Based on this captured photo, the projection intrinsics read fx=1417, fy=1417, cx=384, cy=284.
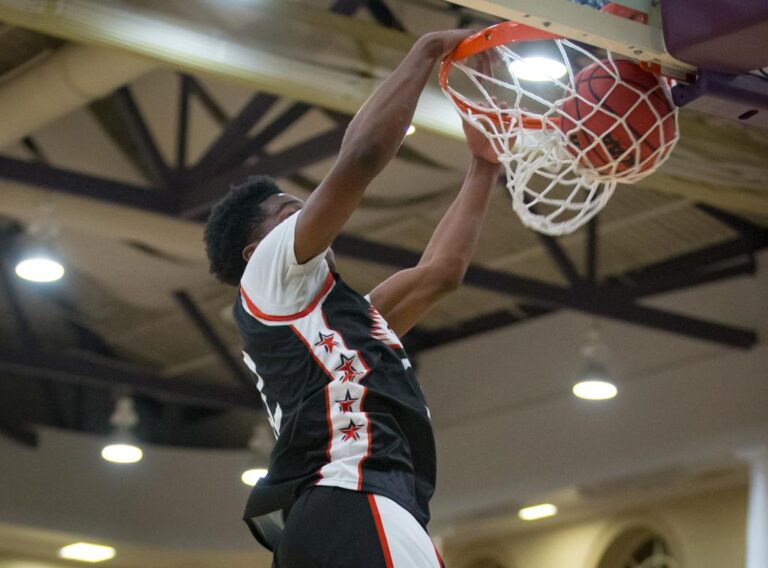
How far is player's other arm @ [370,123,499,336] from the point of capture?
11.8 ft

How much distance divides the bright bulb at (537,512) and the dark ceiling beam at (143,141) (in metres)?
4.49

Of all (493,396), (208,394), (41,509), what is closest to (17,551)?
(41,509)

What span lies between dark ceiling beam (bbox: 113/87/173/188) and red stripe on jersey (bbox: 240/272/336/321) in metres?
5.97

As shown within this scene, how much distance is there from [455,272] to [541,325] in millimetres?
8421

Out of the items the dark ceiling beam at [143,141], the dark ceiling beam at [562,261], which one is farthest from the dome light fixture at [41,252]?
the dark ceiling beam at [562,261]

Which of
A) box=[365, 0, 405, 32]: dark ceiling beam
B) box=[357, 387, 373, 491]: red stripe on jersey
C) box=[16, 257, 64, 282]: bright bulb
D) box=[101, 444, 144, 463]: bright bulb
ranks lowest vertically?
box=[357, 387, 373, 491]: red stripe on jersey

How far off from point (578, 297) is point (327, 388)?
282 inches

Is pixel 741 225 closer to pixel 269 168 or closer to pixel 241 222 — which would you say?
pixel 269 168

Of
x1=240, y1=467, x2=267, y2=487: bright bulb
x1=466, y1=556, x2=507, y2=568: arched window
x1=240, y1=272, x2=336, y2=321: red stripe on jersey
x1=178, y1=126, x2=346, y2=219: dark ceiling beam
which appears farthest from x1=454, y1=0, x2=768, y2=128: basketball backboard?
x1=466, y1=556, x2=507, y2=568: arched window

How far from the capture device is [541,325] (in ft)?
39.4

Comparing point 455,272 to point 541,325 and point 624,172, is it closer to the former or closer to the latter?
point 624,172

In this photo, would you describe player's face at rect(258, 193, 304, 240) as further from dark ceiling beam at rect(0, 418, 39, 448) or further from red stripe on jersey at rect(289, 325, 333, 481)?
dark ceiling beam at rect(0, 418, 39, 448)

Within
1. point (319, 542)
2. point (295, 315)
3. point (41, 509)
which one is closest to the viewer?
point (319, 542)

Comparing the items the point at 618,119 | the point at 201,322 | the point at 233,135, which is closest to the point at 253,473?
the point at 201,322
